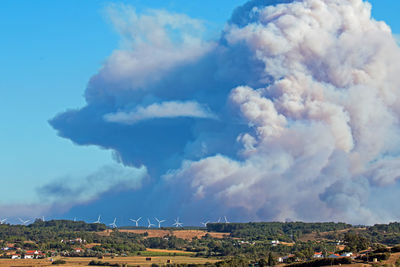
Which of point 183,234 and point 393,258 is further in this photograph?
point 183,234

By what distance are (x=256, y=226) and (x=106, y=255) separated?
68.2 meters

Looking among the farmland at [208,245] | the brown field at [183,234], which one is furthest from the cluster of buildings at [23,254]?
the brown field at [183,234]

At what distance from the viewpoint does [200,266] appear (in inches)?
3346

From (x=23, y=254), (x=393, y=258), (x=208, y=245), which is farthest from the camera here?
(x=208, y=245)

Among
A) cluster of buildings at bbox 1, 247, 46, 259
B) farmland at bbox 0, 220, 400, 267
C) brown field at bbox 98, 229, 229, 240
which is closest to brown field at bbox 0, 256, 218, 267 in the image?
farmland at bbox 0, 220, 400, 267

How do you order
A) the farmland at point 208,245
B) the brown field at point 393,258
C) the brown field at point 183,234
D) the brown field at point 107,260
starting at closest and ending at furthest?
1. the brown field at point 393,258
2. the farmland at point 208,245
3. the brown field at point 107,260
4. the brown field at point 183,234

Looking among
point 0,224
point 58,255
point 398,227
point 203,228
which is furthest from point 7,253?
point 398,227

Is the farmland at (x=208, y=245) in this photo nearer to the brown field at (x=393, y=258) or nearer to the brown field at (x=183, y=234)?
the brown field at (x=183, y=234)

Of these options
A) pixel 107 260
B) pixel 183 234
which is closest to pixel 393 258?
pixel 107 260

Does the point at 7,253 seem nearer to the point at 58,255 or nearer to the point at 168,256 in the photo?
the point at 58,255

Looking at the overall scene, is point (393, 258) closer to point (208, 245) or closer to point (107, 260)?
point (107, 260)

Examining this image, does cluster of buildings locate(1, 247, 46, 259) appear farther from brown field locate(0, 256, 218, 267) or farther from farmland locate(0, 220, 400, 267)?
brown field locate(0, 256, 218, 267)

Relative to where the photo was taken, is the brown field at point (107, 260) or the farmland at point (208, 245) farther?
the brown field at point (107, 260)

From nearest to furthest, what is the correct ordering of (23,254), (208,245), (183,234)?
1. (23,254)
2. (208,245)
3. (183,234)
